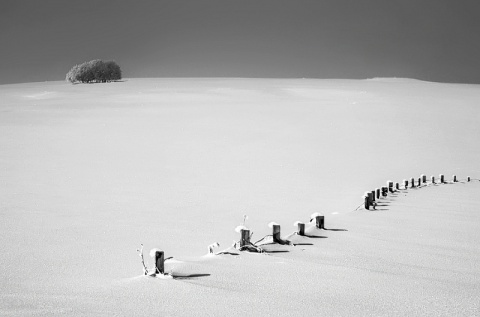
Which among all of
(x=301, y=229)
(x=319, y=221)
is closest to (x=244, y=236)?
(x=301, y=229)

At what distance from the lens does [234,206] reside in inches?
540

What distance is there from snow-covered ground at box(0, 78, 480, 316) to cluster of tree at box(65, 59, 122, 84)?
1028 inches

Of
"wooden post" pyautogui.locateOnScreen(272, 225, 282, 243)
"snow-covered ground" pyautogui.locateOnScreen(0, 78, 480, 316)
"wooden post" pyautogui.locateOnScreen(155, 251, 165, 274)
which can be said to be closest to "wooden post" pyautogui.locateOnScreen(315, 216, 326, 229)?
"snow-covered ground" pyautogui.locateOnScreen(0, 78, 480, 316)

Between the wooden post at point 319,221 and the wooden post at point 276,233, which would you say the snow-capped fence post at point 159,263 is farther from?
the wooden post at point 319,221

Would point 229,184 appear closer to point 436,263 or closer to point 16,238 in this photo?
point 16,238

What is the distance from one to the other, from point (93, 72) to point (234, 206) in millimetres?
54377

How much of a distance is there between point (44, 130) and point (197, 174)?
12699 mm

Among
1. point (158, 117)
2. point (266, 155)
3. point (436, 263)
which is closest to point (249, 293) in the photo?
point (436, 263)

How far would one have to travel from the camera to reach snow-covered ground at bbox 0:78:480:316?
4.91 metres

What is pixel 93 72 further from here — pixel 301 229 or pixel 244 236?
pixel 244 236

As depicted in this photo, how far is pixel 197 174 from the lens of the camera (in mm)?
18531

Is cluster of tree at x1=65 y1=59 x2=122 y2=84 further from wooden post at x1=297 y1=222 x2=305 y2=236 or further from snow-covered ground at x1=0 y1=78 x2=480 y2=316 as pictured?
wooden post at x1=297 y1=222 x2=305 y2=236

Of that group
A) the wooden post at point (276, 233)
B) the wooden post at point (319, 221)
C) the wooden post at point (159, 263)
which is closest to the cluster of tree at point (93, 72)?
the wooden post at point (319, 221)

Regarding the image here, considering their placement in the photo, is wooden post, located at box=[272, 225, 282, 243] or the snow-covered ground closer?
the snow-covered ground
